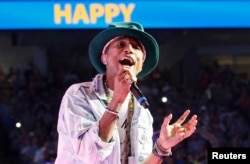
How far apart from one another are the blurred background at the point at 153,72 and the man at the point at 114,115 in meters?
4.64

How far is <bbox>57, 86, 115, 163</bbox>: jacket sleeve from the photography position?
180cm

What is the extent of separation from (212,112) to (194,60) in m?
1.50

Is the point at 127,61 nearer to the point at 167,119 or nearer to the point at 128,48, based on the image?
the point at 128,48

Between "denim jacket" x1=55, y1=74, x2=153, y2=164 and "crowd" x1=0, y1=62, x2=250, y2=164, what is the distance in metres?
5.54

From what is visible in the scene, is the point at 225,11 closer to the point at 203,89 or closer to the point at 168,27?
the point at 168,27

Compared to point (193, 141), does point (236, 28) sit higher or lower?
higher

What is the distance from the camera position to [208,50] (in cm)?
1039

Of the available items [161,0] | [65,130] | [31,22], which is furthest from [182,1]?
[65,130]

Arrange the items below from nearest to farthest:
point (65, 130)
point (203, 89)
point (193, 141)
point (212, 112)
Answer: point (65, 130)
point (193, 141)
point (212, 112)
point (203, 89)

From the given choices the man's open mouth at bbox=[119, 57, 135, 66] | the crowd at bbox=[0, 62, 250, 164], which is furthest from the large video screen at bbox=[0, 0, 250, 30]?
the man's open mouth at bbox=[119, 57, 135, 66]

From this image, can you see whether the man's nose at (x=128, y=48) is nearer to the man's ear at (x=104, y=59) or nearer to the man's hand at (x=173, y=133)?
the man's ear at (x=104, y=59)

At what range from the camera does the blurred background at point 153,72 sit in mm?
7168

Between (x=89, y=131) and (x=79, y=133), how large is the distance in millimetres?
40

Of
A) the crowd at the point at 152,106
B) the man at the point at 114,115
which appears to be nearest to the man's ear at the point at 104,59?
the man at the point at 114,115
